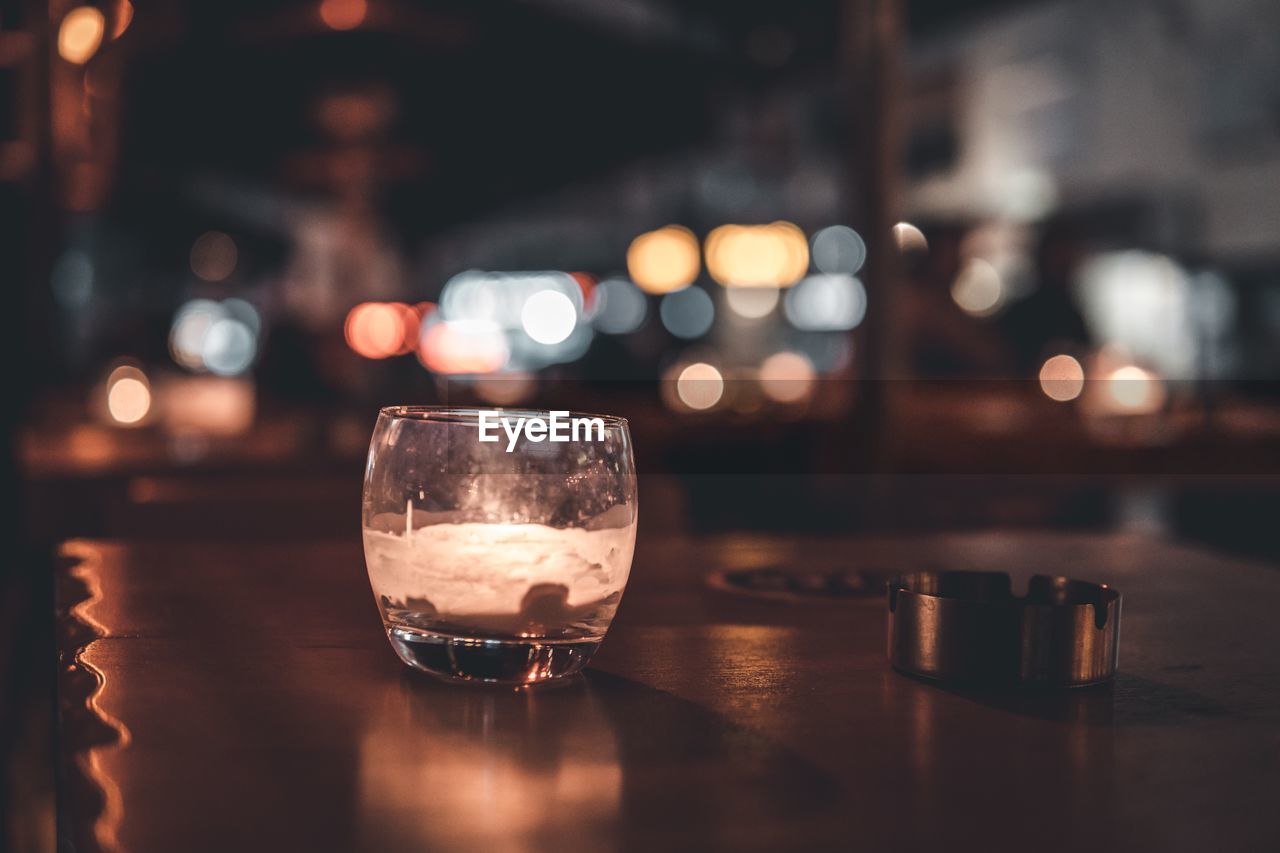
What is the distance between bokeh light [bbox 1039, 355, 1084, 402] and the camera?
23.6 feet

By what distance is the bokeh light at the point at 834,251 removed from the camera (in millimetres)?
15523

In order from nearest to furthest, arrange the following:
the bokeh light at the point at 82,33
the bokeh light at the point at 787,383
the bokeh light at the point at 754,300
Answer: the bokeh light at the point at 82,33
the bokeh light at the point at 787,383
the bokeh light at the point at 754,300

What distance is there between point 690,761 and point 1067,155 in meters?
11.7

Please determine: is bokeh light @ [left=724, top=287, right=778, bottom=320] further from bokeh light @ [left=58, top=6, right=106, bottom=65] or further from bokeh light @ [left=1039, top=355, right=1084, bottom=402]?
bokeh light @ [left=58, top=6, right=106, bottom=65]

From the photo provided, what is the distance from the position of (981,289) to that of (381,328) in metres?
6.29

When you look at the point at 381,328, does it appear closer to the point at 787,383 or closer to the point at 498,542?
the point at 787,383

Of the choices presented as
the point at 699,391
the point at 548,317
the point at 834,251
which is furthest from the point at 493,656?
the point at 548,317

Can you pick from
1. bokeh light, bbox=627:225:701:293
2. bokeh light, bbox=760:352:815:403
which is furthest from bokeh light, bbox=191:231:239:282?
bokeh light, bbox=760:352:815:403

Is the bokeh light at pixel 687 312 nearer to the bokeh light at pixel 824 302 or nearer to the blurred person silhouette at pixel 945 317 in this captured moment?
the bokeh light at pixel 824 302

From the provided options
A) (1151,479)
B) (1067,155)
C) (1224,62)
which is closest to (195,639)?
(1151,479)

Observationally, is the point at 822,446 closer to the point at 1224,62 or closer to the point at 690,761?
the point at 690,761

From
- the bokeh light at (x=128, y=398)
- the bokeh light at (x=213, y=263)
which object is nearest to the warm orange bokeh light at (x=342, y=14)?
the bokeh light at (x=128, y=398)

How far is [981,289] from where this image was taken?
12.9m

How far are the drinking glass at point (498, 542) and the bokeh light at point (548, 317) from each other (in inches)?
905
